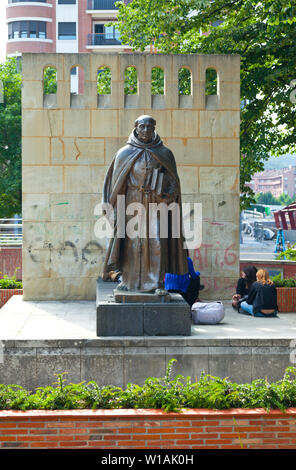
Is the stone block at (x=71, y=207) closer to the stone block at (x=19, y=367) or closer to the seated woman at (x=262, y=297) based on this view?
the seated woman at (x=262, y=297)

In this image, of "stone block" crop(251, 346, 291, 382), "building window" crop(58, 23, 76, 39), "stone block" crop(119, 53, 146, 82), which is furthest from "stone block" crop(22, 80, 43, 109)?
"building window" crop(58, 23, 76, 39)

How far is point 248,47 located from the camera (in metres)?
16.9

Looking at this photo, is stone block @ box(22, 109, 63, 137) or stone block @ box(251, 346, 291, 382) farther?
stone block @ box(22, 109, 63, 137)

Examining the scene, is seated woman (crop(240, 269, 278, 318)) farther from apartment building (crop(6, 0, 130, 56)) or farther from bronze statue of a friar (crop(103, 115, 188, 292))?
apartment building (crop(6, 0, 130, 56))

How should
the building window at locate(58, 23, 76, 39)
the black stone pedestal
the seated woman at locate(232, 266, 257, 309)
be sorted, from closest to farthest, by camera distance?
the black stone pedestal < the seated woman at locate(232, 266, 257, 309) < the building window at locate(58, 23, 76, 39)

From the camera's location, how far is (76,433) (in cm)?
686

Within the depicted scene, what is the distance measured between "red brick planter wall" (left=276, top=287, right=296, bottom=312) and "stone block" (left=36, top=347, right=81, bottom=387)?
17.6 ft

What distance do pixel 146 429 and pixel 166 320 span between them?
8.00 feet

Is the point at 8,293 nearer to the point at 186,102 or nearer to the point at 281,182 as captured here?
the point at 186,102

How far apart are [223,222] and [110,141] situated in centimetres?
278

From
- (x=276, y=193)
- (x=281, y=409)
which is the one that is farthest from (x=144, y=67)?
(x=276, y=193)

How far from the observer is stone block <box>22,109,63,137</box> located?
523 inches

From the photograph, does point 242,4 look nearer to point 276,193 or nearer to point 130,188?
point 130,188

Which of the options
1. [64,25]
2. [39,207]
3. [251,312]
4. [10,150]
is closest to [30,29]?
[64,25]
